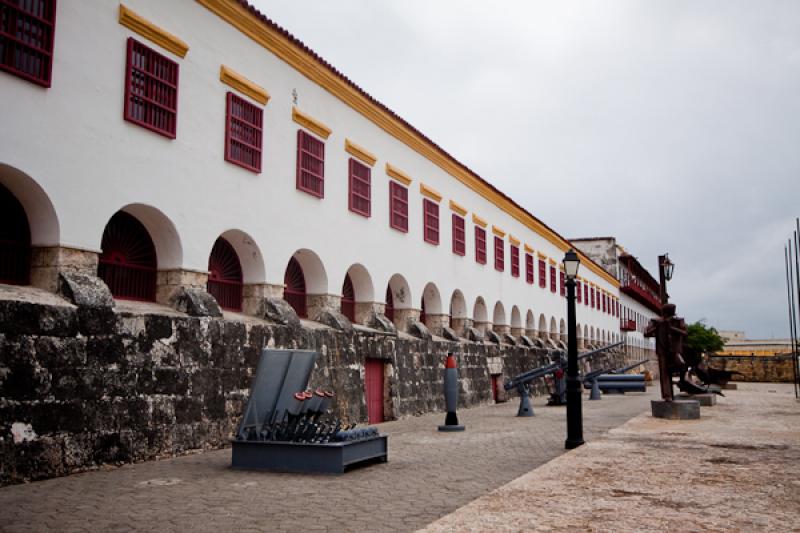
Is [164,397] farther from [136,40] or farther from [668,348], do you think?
[668,348]

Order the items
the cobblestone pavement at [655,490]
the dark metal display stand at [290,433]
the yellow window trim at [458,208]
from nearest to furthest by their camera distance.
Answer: the cobblestone pavement at [655,490]
the dark metal display stand at [290,433]
the yellow window trim at [458,208]

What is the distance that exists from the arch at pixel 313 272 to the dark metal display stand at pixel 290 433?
535cm

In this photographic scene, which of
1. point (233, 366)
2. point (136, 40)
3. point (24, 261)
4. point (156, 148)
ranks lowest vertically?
point (233, 366)

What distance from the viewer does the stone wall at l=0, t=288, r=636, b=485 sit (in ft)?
24.6

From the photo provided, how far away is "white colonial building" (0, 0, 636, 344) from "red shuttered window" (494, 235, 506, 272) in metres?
4.77

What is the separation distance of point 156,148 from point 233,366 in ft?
11.0

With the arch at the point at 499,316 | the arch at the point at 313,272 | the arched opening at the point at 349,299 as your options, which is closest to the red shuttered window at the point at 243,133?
the arch at the point at 313,272

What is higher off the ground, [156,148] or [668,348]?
[156,148]

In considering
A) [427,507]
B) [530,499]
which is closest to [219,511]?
[427,507]

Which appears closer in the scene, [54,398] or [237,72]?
[54,398]

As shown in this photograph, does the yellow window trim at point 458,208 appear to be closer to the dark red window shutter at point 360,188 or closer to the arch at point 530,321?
the dark red window shutter at point 360,188

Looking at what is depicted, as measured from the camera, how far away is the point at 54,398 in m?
7.83

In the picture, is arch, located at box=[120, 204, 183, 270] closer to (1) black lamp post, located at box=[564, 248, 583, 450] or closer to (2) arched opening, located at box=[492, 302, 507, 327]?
(1) black lamp post, located at box=[564, 248, 583, 450]

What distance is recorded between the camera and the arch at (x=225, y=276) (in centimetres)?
1194
